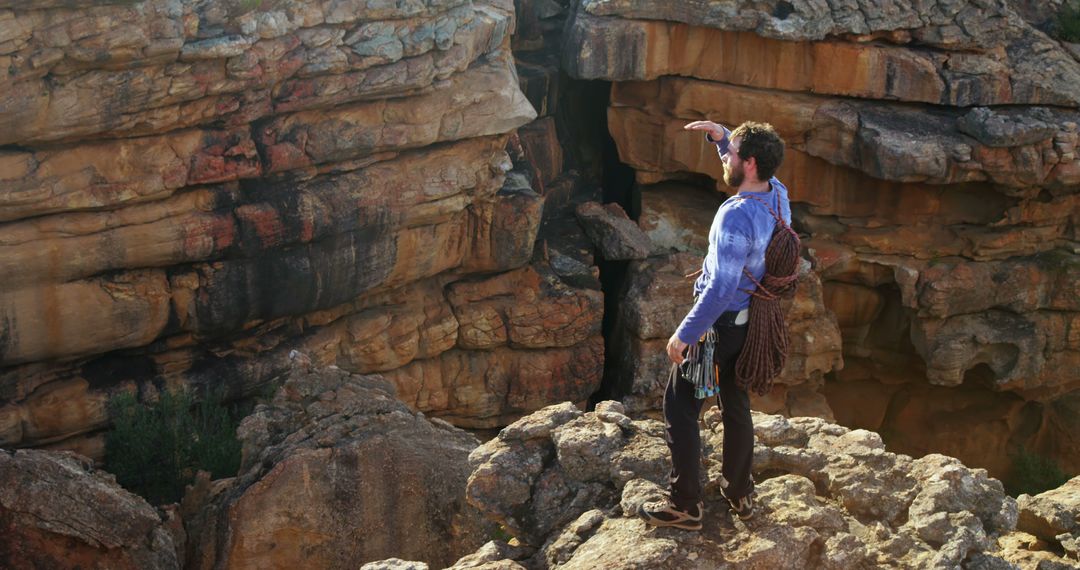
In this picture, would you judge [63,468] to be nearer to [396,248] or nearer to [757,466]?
[757,466]

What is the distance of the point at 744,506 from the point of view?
535 centimetres

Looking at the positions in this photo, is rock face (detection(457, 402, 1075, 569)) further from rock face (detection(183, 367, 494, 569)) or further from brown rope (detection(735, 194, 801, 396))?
rock face (detection(183, 367, 494, 569))

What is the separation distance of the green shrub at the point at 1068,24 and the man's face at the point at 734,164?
35.5ft

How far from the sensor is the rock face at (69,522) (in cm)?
643

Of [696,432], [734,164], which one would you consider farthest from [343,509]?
[734,164]

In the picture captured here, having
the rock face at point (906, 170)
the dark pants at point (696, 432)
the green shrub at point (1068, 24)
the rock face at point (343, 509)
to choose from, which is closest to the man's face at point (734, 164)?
the dark pants at point (696, 432)

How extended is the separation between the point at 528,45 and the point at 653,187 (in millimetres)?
2424

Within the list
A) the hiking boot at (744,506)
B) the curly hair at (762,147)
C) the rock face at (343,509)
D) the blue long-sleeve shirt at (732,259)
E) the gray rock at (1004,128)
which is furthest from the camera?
the gray rock at (1004,128)

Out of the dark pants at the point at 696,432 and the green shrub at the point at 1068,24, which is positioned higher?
the green shrub at the point at 1068,24

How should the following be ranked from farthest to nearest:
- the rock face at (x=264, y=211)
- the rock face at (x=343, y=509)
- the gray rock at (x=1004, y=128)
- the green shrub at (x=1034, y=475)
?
the green shrub at (x=1034, y=475) → the gray rock at (x=1004, y=128) → the rock face at (x=264, y=211) → the rock face at (x=343, y=509)

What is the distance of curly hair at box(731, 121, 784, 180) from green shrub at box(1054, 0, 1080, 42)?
10.8 meters

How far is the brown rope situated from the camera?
5.09 metres

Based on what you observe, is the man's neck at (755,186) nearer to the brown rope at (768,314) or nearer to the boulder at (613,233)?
the brown rope at (768,314)

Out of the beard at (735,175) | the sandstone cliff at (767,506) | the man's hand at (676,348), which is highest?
the beard at (735,175)
